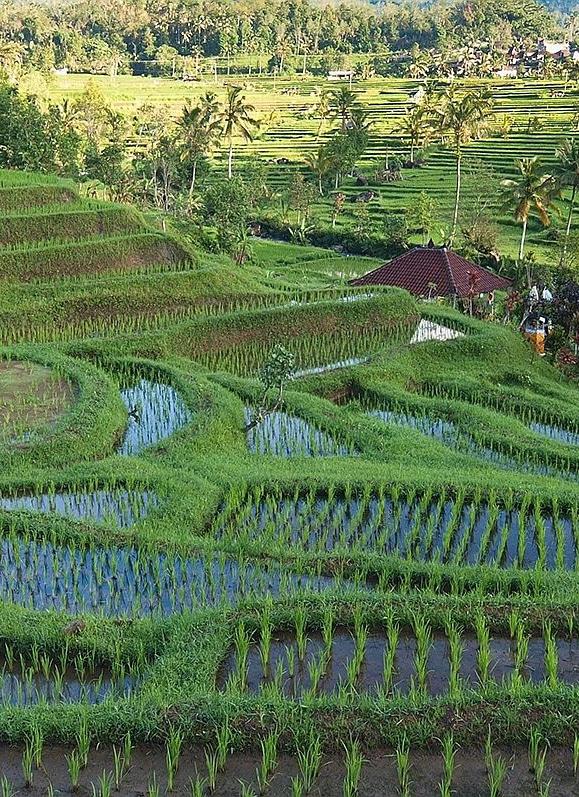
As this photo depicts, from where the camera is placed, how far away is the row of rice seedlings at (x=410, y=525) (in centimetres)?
1005

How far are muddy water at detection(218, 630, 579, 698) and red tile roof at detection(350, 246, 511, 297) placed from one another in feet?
50.3

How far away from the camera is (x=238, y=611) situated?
310 inches

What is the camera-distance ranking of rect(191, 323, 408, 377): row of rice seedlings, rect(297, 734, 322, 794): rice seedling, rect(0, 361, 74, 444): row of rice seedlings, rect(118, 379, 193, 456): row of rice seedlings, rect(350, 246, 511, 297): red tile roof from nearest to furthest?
rect(297, 734, 322, 794): rice seedling → rect(0, 361, 74, 444): row of rice seedlings → rect(118, 379, 193, 456): row of rice seedlings → rect(191, 323, 408, 377): row of rice seedlings → rect(350, 246, 511, 297): red tile roof

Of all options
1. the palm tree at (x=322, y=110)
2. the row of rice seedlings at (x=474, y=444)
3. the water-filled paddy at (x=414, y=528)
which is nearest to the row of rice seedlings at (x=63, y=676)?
the water-filled paddy at (x=414, y=528)

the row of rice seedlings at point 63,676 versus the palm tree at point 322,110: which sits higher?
the palm tree at point 322,110

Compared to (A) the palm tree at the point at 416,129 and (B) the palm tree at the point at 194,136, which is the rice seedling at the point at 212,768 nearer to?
(B) the palm tree at the point at 194,136

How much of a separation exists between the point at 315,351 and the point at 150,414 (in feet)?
17.3

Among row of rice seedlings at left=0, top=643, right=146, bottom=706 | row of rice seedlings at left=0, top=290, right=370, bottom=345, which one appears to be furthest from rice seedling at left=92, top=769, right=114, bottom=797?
row of rice seedlings at left=0, top=290, right=370, bottom=345

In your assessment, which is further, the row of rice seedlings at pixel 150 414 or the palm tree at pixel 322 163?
the palm tree at pixel 322 163

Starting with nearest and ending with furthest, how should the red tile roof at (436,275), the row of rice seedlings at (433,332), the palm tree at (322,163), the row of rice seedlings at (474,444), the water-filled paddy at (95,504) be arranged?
the water-filled paddy at (95,504), the row of rice seedlings at (474,444), the row of rice seedlings at (433,332), the red tile roof at (436,275), the palm tree at (322,163)

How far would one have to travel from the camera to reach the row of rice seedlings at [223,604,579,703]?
22.8ft

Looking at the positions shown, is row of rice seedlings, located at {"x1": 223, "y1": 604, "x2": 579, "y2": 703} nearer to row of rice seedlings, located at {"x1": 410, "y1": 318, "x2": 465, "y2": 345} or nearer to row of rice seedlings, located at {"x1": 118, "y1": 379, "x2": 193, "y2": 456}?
row of rice seedlings, located at {"x1": 118, "y1": 379, "x2": 193, "y2": 456}

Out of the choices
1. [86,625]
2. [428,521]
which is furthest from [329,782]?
[428,521]

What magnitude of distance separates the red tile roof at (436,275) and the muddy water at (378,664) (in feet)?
50.3
